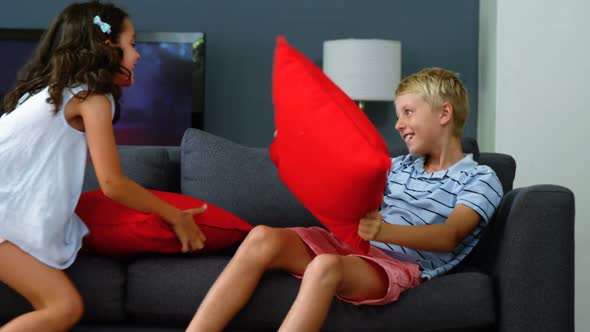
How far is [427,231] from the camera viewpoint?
1745 mm

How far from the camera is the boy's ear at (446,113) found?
200 centimetres

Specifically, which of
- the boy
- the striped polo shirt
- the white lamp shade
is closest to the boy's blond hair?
the boy

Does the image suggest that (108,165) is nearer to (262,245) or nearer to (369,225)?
(262,245)

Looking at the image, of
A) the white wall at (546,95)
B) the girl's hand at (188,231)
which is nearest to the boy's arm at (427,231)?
the girl's hand at (188,231)

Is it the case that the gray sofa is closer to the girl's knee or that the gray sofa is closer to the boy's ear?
the girl's knee

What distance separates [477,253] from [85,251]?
37.2 inches

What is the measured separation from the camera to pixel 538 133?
341 cm

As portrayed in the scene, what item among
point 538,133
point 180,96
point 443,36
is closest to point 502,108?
point 538,133

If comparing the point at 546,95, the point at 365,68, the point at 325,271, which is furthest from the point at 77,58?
the point at 546,95

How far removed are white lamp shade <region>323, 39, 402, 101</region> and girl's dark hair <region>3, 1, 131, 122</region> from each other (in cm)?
191

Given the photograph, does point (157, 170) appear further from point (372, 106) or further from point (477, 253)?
point (372, 106)

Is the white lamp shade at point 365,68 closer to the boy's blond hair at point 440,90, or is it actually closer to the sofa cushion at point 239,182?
the sofa cushion at point 239,182

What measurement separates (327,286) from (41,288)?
2.01 ft

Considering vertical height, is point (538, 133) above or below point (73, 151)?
below
